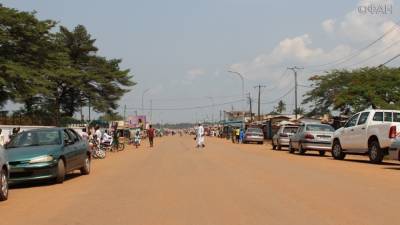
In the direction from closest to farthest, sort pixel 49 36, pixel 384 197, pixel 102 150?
pixel 384 197
pixel 102 150
pixel 49 36

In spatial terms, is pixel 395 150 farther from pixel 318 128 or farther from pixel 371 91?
pixel 371 91

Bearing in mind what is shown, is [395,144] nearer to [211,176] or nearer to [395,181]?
[395,181]

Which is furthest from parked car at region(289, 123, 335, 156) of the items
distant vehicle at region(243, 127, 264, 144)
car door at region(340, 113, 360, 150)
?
distant vehicle at region(243, 127, 264, 144)

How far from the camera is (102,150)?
1230 inches

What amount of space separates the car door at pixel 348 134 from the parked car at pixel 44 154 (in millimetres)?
11453

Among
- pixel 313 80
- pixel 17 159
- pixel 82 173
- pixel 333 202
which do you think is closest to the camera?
pixel 333 202

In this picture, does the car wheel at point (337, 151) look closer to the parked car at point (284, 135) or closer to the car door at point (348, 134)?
the car door at point (348, 134)

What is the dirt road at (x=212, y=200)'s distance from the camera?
9.44m

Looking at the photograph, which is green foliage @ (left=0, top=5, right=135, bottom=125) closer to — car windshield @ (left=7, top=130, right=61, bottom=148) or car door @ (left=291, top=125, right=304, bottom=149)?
car door @ (left=291, top=125, right=304, bottom=149)

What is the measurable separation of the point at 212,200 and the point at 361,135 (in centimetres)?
1380

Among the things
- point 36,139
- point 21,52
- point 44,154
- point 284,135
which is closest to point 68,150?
point 36,139

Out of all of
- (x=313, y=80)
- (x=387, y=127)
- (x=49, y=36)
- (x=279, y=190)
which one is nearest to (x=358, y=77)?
(x=313, y=80)

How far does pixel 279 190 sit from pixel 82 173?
26.2ft

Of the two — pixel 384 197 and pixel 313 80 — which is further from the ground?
pixel 313 80
